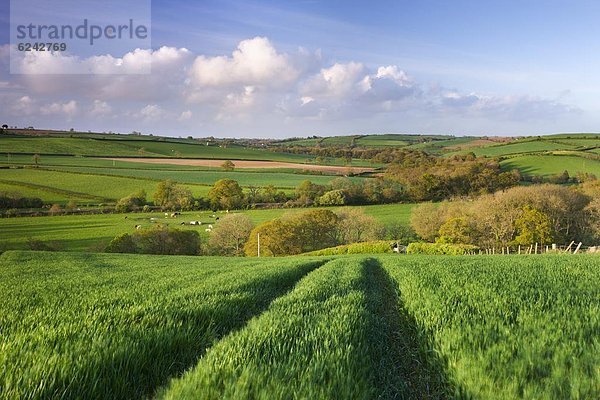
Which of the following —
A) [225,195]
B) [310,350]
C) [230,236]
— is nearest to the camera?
[310,350]

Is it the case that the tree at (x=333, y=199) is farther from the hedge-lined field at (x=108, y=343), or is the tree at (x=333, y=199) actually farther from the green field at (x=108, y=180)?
the hedge-lined field at (x=108, y=343)

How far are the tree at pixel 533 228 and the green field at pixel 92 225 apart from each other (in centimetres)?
2232

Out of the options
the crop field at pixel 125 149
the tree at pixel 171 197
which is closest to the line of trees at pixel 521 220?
the tree at pixel 171 197

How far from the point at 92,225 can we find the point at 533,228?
79711 millimetres

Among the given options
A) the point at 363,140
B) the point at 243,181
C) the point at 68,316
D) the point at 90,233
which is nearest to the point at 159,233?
the point at 90,233

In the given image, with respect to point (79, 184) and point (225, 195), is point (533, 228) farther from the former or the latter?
point (79, 184)

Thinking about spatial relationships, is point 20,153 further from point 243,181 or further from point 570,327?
point 570,327

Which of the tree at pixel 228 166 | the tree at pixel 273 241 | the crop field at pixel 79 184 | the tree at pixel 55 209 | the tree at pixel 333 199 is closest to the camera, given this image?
the tree at pixel 273 241

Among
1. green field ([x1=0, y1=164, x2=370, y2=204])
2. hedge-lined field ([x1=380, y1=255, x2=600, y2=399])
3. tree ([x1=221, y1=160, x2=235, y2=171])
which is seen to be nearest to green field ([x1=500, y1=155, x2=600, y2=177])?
green field ([x1=0, y1=164, x2=370, y2=204])

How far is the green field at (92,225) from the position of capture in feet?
215

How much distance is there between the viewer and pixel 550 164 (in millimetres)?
107375

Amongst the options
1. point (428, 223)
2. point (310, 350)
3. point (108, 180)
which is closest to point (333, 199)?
point (428, 223)

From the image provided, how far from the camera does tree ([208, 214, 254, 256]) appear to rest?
6938cm

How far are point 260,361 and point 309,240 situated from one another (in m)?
64.2
